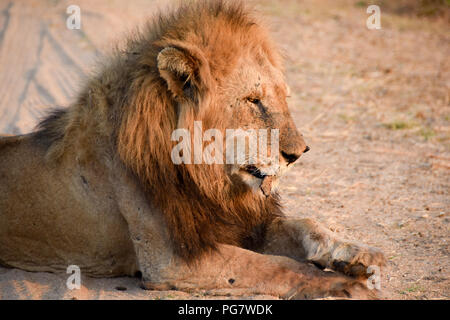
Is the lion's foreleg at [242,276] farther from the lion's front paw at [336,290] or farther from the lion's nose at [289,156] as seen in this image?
the lion's nose at [289,156]

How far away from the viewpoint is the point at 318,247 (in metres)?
3.96

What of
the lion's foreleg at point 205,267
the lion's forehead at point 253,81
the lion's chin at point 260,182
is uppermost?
the lion's forehead at point 253,81

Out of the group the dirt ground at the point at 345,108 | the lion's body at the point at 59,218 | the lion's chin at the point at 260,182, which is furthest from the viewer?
the dirt ground at the point at 345,108

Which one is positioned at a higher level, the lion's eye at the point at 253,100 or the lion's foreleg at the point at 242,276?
the lion's eye at the point at 253,100

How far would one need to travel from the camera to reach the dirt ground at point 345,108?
4582 mm

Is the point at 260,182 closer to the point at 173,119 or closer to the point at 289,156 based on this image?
the point at 289,156

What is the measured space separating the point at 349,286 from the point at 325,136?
4064mm

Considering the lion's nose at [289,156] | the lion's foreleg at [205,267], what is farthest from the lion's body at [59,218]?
the lion's nose at [289,156]

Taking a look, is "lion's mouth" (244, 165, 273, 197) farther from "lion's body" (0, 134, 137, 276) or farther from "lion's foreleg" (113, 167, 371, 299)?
"lion's body" (0, 134, 137, 276)

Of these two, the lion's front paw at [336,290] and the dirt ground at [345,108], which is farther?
the dirt ground at [345,108]

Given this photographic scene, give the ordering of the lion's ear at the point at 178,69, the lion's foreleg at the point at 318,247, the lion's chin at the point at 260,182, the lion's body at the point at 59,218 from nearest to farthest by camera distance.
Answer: the lion's ear at the point at 178,69 → the lion's foreleg at the point at 318,247 → the lion's chin at the point at 260,182 → the lion's body at the point at 59,218

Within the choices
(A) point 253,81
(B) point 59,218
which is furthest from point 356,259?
(B) point 59,218

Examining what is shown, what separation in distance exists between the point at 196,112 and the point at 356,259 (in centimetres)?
135

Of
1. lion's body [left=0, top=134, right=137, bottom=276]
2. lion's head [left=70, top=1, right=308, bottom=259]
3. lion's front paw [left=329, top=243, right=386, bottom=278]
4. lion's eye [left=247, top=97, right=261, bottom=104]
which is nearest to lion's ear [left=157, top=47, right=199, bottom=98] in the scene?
lion's head [left=70, top=1, right=308, bottom=259]
